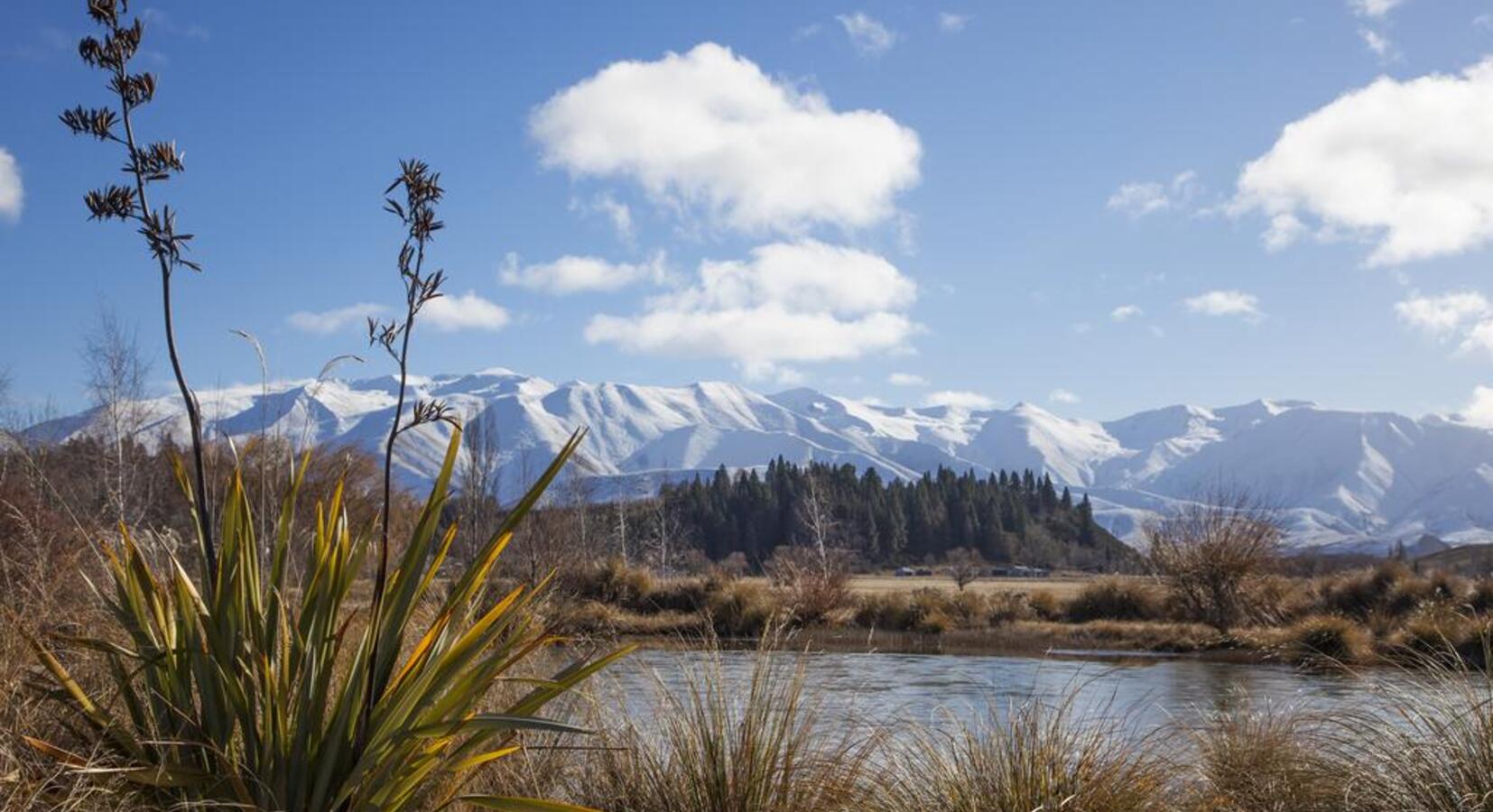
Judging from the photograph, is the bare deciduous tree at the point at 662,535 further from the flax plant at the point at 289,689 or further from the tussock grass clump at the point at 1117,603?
the flax plant at the point at 289,689

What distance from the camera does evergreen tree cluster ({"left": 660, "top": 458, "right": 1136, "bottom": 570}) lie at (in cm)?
9231

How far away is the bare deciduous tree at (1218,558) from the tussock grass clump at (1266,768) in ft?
67.8

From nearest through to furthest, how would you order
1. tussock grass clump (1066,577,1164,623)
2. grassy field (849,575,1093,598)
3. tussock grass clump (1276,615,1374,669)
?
tussock grass clump (1276,615,1374,669) < tussock grass clump (1066,577,1164,623) < grassy field (849,575,1093,598)

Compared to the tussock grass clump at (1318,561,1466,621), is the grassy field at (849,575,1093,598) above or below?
below

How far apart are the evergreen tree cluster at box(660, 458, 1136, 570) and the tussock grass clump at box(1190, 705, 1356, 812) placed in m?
80.2

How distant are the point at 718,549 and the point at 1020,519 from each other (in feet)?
88.8

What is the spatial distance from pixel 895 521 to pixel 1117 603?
6734 centimetres

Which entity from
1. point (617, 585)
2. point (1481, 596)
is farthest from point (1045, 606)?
point (617, 585)

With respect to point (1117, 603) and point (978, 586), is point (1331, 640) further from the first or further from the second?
point (978, 586)

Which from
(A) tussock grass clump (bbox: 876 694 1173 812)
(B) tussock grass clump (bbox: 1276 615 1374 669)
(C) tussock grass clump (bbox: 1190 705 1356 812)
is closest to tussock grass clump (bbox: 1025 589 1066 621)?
(B) tussock grass clump (bbox: 1276 615 1374 669)

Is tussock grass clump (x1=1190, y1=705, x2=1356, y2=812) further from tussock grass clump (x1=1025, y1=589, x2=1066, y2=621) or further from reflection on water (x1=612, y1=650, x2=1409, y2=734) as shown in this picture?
tussock grass clump (x1=1025, y1=589, x2=1066, y2=621)

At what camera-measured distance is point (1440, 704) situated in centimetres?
503

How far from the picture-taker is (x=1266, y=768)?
5.67 m

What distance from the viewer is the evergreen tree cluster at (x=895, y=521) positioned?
92312mm
